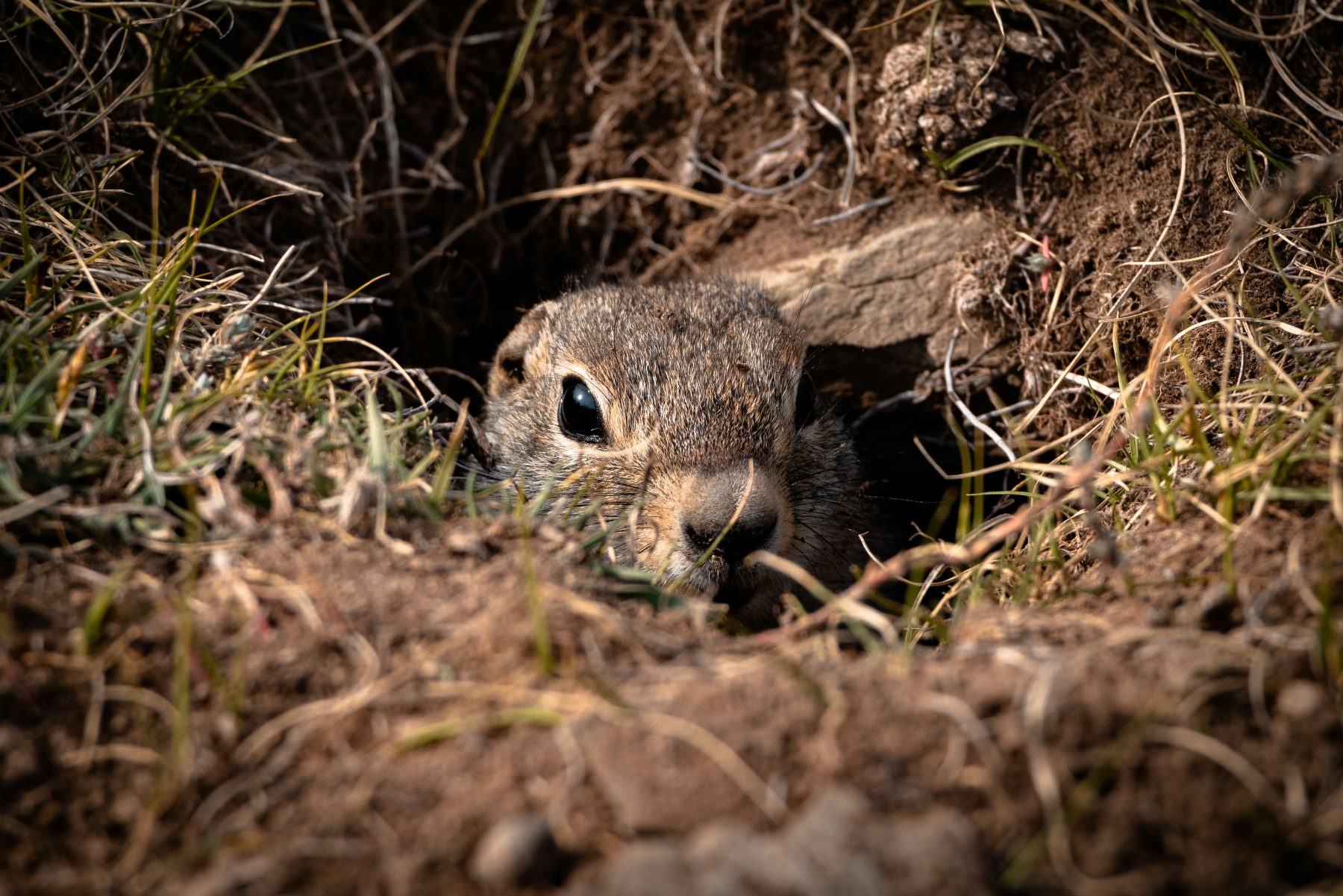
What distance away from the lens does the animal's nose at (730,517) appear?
3105 mm

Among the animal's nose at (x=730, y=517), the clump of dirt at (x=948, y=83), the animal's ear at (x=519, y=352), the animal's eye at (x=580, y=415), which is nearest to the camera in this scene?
the animal's nose at (x=730, y=517)

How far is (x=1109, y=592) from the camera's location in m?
2.51

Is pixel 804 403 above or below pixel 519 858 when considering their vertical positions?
below

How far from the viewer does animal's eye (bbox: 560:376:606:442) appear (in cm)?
388

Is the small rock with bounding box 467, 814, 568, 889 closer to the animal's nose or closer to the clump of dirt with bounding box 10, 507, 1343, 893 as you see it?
the clump of dirt with bounding box 10, 507, 1343, 893

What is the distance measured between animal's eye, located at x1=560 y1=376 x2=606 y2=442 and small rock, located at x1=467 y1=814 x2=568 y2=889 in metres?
2.31

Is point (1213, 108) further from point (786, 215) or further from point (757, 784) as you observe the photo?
point (757, 784)

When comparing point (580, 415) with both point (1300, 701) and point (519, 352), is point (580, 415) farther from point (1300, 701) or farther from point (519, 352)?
point (1300, 701)

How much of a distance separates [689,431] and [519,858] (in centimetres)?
213

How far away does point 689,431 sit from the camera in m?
3.57

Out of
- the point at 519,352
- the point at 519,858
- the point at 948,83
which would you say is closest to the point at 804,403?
the point at 519,352

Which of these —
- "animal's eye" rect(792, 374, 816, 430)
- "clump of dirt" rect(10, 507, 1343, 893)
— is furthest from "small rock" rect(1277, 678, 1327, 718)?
Answer: "animal's eye" rect(792, 374, 816, 430)

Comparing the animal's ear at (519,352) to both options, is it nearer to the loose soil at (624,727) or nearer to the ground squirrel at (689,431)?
the ground squirrel at (689,431)

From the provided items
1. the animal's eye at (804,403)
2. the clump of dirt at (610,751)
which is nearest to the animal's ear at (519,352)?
the animal's eye at (804,403)
